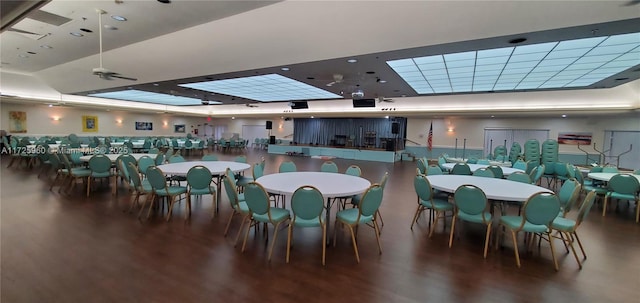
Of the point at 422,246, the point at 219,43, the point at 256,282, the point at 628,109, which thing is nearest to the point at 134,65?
the point at 219,43

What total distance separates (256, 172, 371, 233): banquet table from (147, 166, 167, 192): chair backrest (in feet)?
5.29

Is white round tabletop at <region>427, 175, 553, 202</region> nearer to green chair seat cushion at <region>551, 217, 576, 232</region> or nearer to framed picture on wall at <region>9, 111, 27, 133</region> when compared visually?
green chair seat cushion at <region>551, 217, 576, 232</region>

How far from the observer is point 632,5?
302 cm

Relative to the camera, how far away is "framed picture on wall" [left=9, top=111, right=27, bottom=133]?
42.9ft

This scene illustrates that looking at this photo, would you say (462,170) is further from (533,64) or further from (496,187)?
(533,64)

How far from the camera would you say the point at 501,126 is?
45.3ft

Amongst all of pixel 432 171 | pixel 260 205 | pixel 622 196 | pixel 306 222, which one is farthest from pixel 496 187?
pixel 622 196

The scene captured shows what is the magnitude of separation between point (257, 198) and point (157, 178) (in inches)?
86.0

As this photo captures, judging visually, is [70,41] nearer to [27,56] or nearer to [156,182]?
[27,56]

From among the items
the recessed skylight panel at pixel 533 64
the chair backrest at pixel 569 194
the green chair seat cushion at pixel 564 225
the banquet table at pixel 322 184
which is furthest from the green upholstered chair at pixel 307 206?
the recessed skylight panel at pixel 533 64

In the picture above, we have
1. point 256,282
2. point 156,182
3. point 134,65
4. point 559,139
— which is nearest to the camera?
point 256,282

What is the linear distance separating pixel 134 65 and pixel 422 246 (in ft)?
27.8

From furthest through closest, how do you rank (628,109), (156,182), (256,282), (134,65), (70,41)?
(628,109) → (134,65) → (70,41) → (156,182) → (256,282)

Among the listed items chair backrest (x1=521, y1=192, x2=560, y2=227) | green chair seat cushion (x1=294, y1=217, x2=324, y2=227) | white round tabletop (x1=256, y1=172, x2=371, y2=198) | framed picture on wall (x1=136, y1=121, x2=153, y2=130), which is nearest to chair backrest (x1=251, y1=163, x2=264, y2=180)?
white round tabletop (x1=256, y1=172, x2=371, y2=198)
